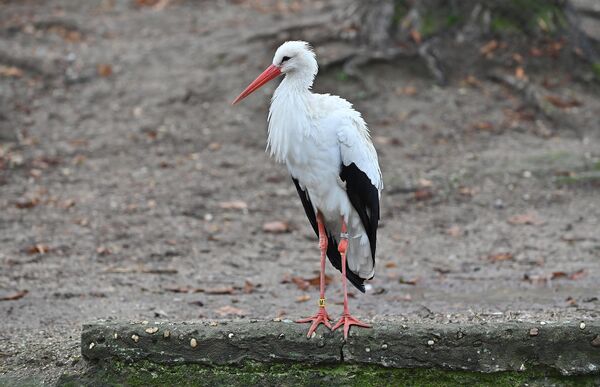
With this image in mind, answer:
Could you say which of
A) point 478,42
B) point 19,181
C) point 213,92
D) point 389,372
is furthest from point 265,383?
point 478,42

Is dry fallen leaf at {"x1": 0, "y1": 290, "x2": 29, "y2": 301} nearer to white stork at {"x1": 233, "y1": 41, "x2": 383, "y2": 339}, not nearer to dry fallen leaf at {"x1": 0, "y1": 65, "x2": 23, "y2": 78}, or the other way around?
white stork at {"x1": 233, "y1": 41, "x2": 383, "y2": 339}

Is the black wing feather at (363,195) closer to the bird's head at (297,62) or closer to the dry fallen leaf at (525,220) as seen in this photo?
the bird's head at (297,62)

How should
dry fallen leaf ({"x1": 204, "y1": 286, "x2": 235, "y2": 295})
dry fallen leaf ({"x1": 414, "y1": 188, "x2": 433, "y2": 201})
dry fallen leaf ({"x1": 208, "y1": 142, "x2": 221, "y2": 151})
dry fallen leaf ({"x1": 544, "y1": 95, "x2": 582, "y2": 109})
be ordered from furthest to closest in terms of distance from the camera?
dry fallen leaf ({"x1": 544, "y1": 95, "x2": 582, "y2": 109}), dry fallen leaf ({"x1": 208, "y1": 142, "x2": 221, "y2": 151}), dry fallen leaf ({"x1": 414, "y1": 188, "x2": 433, "y2": 201}), dry fallen leaf ({"x1": 204, "y1": 286, "x2": 235, "y2": 295})

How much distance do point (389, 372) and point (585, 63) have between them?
771 centimetres

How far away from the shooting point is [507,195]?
29.7ft

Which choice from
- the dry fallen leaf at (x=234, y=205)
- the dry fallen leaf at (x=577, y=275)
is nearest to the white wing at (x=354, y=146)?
the dry fallen leaf at (x=577, y=275)

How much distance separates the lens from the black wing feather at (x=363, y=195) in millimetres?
5168

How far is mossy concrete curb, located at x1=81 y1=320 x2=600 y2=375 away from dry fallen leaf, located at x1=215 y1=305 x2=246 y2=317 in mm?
1582

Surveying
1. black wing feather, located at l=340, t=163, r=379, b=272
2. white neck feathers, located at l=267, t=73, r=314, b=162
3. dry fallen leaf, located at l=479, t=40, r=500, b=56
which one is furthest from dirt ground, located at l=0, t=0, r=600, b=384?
white neck feathers, located at l=267, t=73, r=314, b=162

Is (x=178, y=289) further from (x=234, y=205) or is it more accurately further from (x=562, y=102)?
(x=562, y=102)

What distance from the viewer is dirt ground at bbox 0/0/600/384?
269 inches

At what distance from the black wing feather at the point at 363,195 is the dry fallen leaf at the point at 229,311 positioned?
5.06ft

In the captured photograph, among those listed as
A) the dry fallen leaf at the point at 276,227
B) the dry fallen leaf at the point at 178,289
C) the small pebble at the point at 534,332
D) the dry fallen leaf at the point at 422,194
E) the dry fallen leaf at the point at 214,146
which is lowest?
the dry fallen leaf at the point at 178,289

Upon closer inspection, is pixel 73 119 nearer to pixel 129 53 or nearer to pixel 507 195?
pixel 129 53
